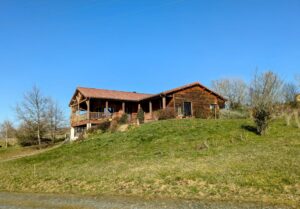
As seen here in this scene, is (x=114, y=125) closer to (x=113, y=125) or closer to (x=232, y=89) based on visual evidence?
(x=113, y=125)

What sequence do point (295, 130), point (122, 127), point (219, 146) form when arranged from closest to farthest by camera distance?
1. point (219, 146)
2. point (295, 130)
3. point (122, 127)

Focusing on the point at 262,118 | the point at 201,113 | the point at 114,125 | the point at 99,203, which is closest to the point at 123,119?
the point at 114,125

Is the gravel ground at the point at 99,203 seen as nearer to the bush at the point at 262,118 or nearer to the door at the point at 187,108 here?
the bush at the point at 262,118

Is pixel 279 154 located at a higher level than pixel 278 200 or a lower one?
higher

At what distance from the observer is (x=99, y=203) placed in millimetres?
9992

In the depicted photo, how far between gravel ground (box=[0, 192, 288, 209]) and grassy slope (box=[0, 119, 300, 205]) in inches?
29.6

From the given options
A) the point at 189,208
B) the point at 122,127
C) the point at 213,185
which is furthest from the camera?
the point at 122,127

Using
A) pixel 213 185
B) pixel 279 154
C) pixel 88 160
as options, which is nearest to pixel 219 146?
pixel 279 154

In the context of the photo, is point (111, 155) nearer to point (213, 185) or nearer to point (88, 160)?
point (88, 160)

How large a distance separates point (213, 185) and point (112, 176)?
16.7ft

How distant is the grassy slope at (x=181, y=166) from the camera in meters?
10.3

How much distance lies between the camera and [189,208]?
8648 mm

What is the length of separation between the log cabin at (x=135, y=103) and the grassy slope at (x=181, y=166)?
968 centimetres

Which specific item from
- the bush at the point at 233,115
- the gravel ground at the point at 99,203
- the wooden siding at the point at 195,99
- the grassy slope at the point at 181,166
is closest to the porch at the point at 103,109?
the wooden siding at the point at 195,99
